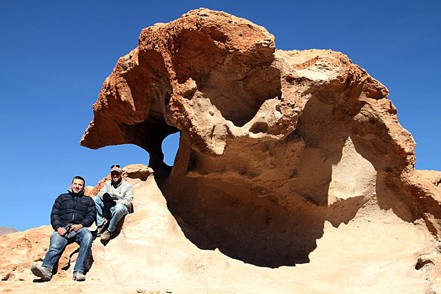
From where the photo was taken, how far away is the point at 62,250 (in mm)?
5492

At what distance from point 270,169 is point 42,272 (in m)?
2.97

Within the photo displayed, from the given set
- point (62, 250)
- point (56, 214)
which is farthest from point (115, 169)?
point (62, 250)

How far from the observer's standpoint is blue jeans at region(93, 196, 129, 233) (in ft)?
20.2

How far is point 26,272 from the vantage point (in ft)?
18.9

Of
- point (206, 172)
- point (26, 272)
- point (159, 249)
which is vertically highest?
point (206, 172)

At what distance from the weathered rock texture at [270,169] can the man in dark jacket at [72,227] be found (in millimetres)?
326

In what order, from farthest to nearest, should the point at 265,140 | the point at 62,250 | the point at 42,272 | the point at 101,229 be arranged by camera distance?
the point at 101,229 → the point at 265,140 → the point at 62,250 → the point at 42,272

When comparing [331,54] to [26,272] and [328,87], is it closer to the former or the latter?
[328,87]

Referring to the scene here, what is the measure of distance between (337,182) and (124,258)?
10.4ft

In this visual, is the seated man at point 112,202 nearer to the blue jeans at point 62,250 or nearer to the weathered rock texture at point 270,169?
the weathered rock texture at point 270,169

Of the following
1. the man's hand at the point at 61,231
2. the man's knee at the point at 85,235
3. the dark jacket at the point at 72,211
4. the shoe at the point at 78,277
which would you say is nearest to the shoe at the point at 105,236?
the dark jacket at the point at 72,211

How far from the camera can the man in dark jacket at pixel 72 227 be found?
17.5 ft

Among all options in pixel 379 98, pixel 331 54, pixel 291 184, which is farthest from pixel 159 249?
pixel 379 98

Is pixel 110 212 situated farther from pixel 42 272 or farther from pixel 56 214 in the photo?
pixel 42 272
